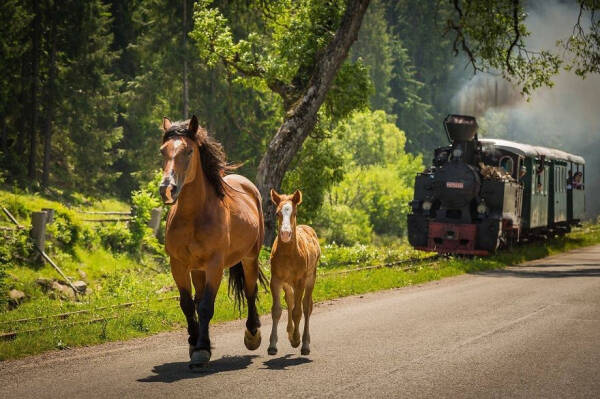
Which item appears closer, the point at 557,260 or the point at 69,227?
the point at 69,227

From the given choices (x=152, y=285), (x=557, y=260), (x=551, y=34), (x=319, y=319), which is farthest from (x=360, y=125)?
(x=319, y=319)

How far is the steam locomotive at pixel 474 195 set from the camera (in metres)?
26.1

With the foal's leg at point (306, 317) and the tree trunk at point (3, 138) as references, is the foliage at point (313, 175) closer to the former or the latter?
the tree trunk at point (3, 138)

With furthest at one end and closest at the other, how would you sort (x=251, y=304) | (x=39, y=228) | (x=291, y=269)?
(x=39, y=228) → (x=251, y=304) → (x=291, y=269)

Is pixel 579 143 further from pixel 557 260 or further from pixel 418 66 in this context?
pixel 557 260

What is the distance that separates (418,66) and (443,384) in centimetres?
9574

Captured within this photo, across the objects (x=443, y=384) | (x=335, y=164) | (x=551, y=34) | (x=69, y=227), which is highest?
(x=551, y=34)

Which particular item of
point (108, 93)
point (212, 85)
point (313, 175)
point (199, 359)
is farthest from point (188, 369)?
point (212, 85)

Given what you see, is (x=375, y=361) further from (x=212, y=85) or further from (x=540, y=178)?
(x=212, y=85)

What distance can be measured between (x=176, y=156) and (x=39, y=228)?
1207 centimetres

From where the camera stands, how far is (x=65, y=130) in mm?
40594

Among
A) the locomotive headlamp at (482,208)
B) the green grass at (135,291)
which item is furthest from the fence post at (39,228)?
the locomotive headlamp at (482,208)

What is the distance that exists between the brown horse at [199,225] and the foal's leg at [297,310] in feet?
1.57

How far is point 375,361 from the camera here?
31.9 ft
